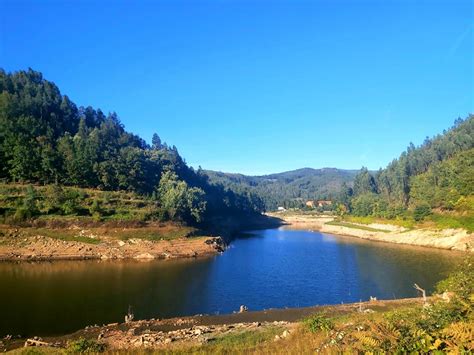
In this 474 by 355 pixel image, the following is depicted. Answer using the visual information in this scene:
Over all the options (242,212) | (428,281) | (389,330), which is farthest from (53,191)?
(242,212)

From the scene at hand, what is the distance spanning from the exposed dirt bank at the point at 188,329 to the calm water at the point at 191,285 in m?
3.36

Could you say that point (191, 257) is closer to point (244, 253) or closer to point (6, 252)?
point (244, 253)

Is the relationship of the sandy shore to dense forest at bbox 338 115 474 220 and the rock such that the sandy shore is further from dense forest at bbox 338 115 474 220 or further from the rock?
dense forest at bbox 338 115 474 220

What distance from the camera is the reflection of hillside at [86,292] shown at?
34.9 metres

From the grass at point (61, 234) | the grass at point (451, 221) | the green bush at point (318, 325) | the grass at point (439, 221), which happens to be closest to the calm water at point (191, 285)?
the grass at point (61, 234)

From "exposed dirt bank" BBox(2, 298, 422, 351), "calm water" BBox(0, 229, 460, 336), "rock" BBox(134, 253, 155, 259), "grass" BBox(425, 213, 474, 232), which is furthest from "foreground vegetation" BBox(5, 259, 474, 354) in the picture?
"grass" BBox(425, 213, 474, 232)

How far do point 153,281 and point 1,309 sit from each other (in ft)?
60.7

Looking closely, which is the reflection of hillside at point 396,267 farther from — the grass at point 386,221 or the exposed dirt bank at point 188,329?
the grass at point 386,221

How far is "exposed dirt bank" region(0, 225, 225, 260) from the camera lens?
6595 cm

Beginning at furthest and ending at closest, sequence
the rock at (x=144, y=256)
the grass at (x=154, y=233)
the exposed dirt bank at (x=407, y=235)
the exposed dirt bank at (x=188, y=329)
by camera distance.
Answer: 1. the exposed dirt bank at (x=407, y=235)
2. the grass at (x=154, y=233)
3. the rock at (x=144, y=256)
4. the exposed dirt bank at (x=188, y=329)

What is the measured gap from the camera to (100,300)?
41.6 m

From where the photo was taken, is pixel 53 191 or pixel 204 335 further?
pixel 53 191

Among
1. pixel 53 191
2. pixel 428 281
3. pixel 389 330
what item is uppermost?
pixel 53 191

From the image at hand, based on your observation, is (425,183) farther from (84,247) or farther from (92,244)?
(84,247)
